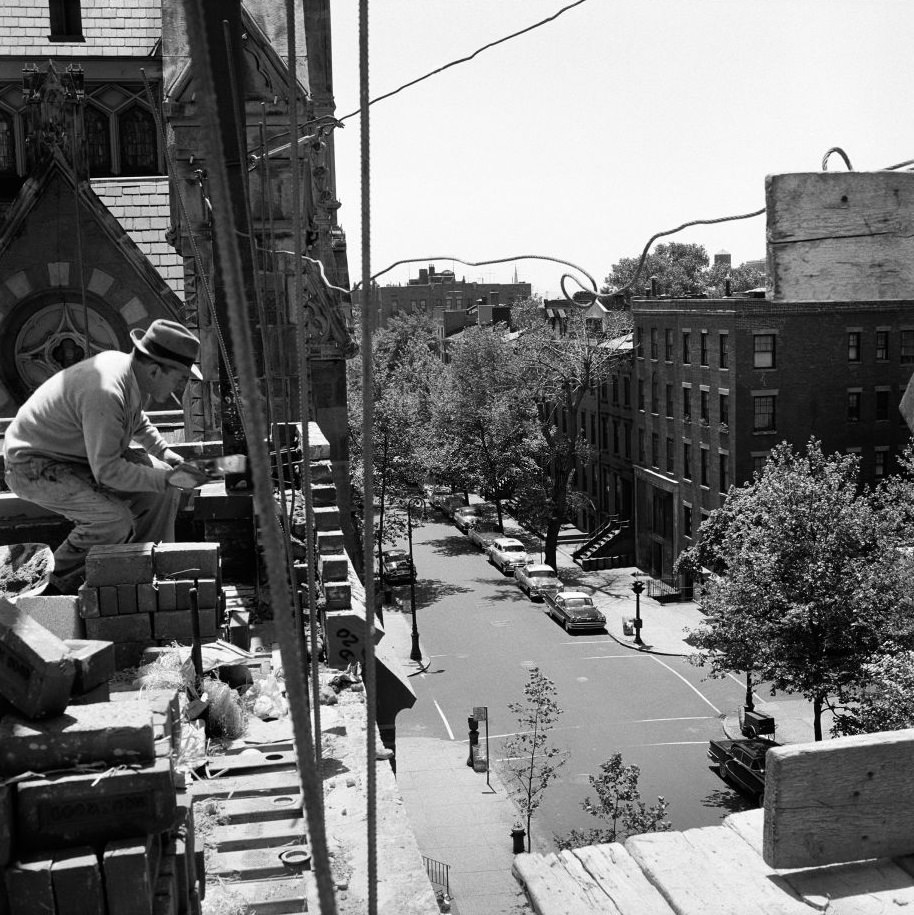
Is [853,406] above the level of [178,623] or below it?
below

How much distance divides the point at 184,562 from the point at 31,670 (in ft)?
12.2

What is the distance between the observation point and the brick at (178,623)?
7977mm

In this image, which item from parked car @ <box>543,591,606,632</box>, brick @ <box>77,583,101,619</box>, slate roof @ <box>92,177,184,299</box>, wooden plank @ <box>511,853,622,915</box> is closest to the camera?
wooden plank @ <box>511,853,622,915</box>

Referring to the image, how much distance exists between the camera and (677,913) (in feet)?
12.1

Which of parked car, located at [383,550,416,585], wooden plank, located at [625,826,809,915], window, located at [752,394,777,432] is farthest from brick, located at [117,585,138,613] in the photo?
parked car, located at [383,550,416,585]

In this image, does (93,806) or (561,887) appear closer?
(561,887)

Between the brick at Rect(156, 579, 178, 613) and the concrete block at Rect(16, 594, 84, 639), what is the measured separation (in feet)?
1.73

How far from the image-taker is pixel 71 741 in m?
4.33

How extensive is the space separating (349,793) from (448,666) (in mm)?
35000

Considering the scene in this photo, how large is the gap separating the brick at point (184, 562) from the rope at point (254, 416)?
6260 millimetres

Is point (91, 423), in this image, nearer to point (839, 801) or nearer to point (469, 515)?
point (839, 801)

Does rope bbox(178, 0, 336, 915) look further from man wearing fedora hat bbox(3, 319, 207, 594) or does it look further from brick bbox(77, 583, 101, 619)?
man wearing fedora hat bbox(3, 319, 207, 594)

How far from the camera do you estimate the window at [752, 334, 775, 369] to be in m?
43.9

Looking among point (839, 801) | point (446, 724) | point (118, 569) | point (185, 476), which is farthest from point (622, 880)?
point (446, 724)
